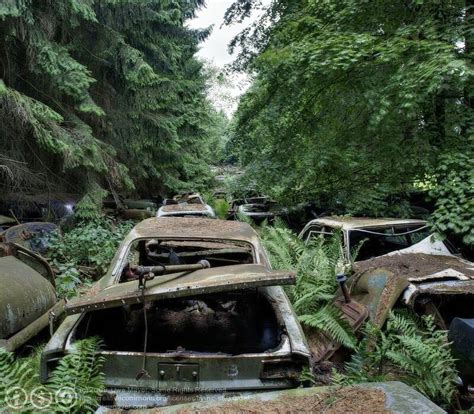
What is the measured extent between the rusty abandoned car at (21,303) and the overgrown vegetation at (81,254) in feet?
4.76

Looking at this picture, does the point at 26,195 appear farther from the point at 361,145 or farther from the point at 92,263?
the point at 361,145

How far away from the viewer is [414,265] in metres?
4.83

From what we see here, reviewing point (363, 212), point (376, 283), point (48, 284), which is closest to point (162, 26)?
point (363, 212)

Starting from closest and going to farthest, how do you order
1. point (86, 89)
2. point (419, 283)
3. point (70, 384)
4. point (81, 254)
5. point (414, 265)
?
point (70, 384) < point (419, 283) < point (414, 265) < point (81, 254) < point (86, 89)

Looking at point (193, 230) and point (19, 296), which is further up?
point (193, 230)

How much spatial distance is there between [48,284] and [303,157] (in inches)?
246

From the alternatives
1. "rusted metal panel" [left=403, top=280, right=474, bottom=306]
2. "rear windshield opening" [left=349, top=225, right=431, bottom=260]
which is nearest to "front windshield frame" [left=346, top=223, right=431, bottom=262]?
"rear windshield opening" [left=349, top=225, right=431, bottom=260]

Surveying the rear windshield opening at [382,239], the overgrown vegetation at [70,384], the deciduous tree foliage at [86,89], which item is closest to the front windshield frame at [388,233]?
the rear windshield opening at [382,239]

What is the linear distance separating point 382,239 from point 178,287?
15.9ft

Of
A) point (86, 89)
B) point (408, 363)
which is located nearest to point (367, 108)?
point (408, 363)

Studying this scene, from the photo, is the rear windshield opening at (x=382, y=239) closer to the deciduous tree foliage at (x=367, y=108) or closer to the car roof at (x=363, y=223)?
the car roof at (x=363, y=223)

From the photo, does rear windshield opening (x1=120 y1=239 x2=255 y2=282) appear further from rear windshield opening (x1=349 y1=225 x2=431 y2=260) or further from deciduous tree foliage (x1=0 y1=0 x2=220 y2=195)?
deciduous tree foliage (x1=0 y1=0 x2=220 y2=195)

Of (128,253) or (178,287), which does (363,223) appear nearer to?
(128,253)

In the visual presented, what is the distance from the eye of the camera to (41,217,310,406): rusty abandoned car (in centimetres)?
267
